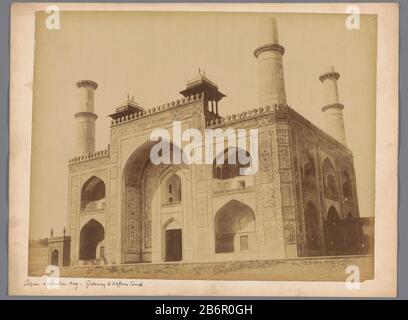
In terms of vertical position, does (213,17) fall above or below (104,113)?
above

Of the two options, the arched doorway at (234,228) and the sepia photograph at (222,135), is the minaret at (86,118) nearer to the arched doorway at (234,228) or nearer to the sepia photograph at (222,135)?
the sepia photograph at (222,135)

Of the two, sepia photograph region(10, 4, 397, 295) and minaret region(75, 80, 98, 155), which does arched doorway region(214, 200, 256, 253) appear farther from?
minaret region(75, 80, 98, 155)

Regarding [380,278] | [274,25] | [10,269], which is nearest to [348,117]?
[274,25]

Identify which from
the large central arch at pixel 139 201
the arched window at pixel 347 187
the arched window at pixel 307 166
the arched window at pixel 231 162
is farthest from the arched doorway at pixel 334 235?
the large central arch at pixel 139 201

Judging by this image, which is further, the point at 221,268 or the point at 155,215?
the point at 155,215

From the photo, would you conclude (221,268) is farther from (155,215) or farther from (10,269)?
(10,269)

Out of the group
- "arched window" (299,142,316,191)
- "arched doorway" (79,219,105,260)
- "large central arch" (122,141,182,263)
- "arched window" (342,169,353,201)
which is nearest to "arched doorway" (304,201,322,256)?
"arched window" (299,142,316,191)

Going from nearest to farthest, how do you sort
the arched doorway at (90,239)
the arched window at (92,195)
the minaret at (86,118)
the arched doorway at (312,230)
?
the arched doorway at (312,230)
the minaret at (86,118)
the arched doorway at (90,239)
the arched window at (92,195)
